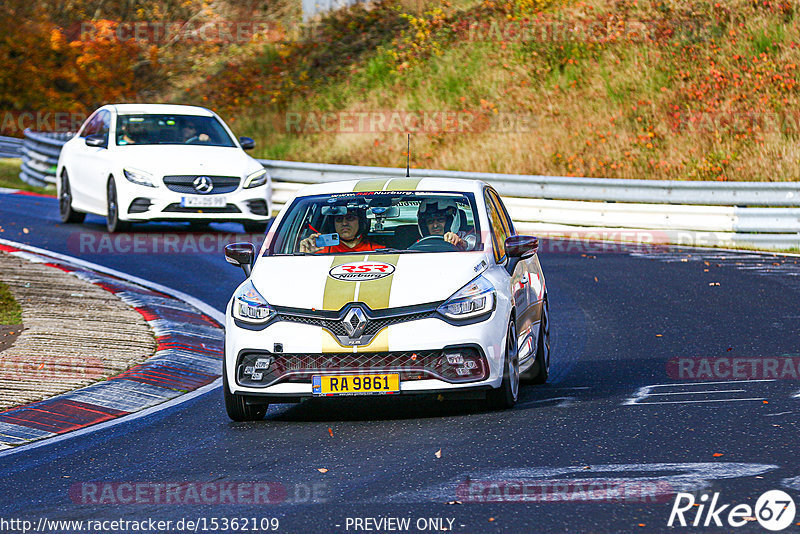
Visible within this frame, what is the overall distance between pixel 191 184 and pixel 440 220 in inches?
380

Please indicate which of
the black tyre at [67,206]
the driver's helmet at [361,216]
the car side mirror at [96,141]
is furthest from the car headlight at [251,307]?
the black tyre at [67,206]

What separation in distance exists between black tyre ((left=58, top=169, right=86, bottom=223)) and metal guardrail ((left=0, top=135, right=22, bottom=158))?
12682mm

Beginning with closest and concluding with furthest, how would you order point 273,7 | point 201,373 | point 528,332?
point 528,332 → point 201,373 → point 273,7

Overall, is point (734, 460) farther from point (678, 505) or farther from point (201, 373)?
point (201, 373)

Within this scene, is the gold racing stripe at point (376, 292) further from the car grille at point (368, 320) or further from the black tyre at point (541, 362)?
the black tyre at point (541, 362)

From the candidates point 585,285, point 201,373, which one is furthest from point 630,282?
point 201,373

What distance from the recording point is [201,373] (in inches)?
415

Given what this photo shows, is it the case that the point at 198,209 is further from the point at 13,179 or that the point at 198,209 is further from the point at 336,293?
the point at 13,179

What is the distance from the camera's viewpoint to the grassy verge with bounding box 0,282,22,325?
11.9 meters

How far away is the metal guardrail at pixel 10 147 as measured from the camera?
3244 centimetres

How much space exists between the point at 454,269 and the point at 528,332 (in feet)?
3.50

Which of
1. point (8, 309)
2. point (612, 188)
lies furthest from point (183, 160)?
point (612, 188)

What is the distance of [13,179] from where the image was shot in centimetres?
2856

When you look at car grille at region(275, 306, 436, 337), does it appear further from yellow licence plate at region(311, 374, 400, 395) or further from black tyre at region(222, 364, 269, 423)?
black tyre at region(222, 364, 269, 423)
